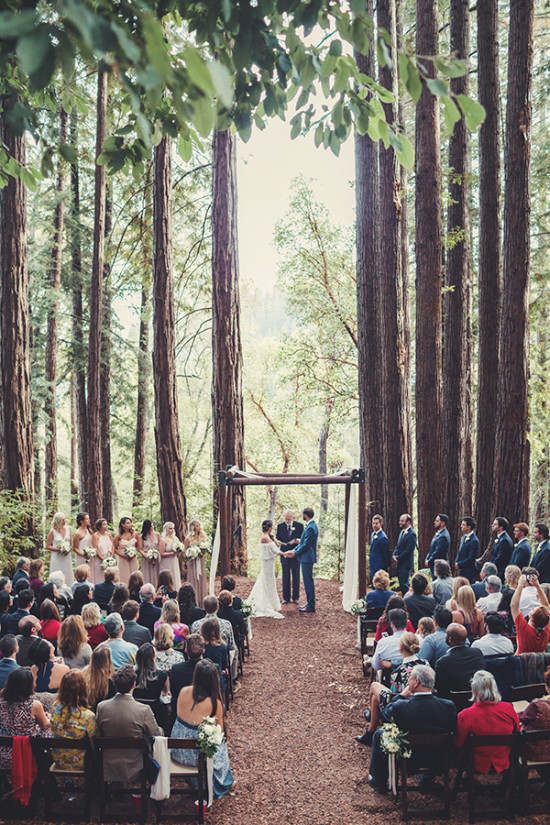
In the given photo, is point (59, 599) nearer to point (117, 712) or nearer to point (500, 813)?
point (117, 712)

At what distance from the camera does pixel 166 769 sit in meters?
5.50

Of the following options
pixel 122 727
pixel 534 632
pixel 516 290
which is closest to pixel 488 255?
pixel 516 290

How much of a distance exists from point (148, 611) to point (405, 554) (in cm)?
526

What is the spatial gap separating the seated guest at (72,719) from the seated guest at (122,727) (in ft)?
0.40

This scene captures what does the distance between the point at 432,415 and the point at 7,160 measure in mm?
9601

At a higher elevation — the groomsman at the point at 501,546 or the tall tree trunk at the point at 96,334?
the tall tree trunk at the point at 96,334

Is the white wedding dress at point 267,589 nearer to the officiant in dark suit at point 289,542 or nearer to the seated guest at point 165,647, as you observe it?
the officiant in dark suit at point 289,542

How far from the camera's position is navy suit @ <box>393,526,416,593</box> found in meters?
11.7

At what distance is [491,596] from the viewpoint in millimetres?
8422

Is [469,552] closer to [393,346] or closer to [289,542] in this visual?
[289,542]

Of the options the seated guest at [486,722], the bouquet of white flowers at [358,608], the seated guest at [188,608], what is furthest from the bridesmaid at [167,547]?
the seated guest at [486,722]

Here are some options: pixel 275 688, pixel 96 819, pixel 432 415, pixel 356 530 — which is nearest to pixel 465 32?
pixel 432 415

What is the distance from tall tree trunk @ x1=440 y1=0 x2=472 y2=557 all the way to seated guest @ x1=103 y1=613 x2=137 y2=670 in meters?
8.18

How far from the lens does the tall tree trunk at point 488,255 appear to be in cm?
1287
